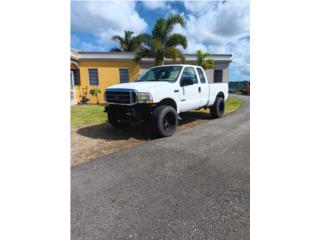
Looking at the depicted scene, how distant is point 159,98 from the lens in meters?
4.92

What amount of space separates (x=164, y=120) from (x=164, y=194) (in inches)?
111

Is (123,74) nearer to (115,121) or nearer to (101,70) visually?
(101,70)

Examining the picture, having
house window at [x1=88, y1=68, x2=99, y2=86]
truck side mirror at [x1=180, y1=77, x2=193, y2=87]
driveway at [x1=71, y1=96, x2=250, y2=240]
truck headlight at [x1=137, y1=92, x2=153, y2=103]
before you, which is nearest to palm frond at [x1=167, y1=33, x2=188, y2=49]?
house window at [x1=88, y1=68, x2=99, y2=86]

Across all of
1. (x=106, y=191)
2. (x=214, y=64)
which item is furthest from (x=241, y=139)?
(x=214, y=64)

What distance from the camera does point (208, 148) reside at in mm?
4242

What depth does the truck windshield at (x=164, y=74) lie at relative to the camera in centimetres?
569

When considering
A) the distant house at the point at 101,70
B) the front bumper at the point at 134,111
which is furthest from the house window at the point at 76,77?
the front bumper at the point at 134,111

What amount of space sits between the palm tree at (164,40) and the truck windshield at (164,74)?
7.44 m

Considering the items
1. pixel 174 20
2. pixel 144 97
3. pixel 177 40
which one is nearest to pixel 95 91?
pixel 177 40

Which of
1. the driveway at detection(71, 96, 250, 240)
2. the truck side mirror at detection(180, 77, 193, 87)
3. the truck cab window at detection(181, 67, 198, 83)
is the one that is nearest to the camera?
the driveway at detection(71, 96, 250, 240)

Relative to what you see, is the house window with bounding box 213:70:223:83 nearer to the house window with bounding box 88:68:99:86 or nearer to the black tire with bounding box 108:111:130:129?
the house window with bounding box 88:68:99:86

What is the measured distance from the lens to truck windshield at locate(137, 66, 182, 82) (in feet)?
18.7
